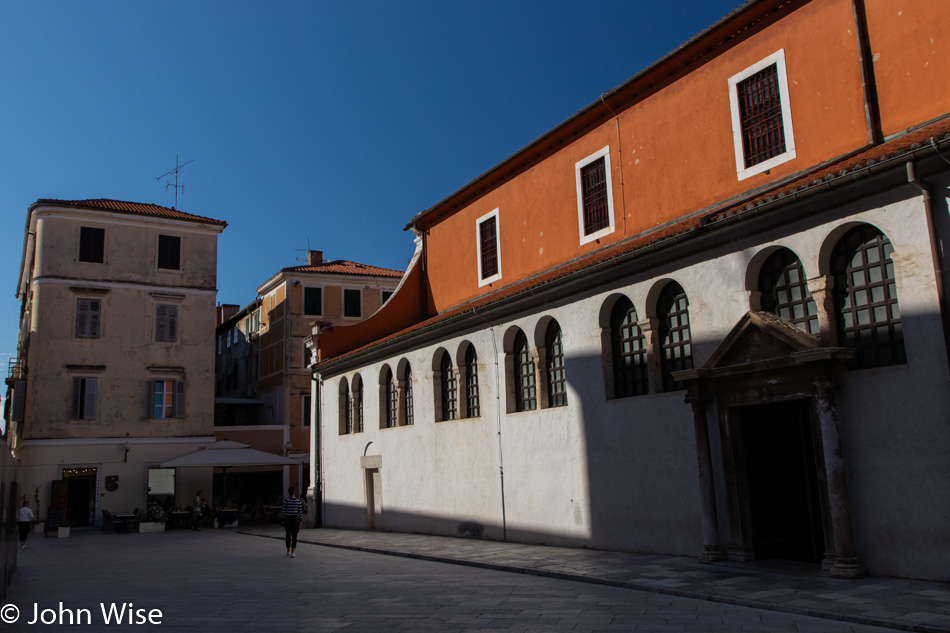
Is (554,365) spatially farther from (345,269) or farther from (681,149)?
(345,269)

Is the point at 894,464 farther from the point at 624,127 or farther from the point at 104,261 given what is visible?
the point at 104,261

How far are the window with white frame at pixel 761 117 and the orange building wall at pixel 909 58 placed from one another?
1.54 metres

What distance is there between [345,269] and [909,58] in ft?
108

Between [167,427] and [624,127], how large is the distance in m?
23.2

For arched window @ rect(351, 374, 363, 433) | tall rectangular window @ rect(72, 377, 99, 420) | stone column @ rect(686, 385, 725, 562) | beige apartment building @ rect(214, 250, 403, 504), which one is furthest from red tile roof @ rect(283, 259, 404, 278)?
stone column @ rect(686, 385, 725, 562)

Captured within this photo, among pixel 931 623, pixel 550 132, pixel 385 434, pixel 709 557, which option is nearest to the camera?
pixel 931 623

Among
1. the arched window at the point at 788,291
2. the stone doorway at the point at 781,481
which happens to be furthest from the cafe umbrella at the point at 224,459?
the arched window at the point at 788,291

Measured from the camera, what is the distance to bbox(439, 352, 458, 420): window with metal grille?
19406 mm

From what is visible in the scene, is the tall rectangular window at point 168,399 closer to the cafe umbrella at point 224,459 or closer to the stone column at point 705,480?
the cafe umbrella at point 224,459

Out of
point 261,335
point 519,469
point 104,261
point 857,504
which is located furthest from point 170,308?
point 857,504

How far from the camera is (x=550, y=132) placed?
59.3ft

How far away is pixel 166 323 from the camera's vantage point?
32250 millimetres

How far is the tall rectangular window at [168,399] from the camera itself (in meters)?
31.5

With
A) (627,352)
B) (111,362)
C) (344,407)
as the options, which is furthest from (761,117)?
(111,362)
